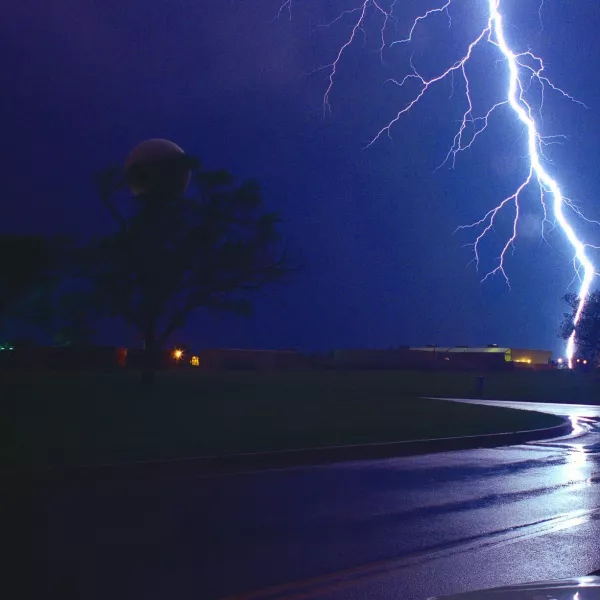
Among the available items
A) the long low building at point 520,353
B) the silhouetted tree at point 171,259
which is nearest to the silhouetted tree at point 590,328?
the long low building at point 520,353

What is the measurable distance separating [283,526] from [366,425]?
437 inches

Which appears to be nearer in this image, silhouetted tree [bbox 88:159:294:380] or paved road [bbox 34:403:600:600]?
paved road [bbox 34:403:600:600]

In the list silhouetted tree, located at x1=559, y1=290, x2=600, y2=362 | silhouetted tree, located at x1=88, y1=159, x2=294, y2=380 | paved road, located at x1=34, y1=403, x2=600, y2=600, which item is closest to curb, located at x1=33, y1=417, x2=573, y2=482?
paved road, located at x1=34, y1=403, x2=600, y2=600

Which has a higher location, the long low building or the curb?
the long low building

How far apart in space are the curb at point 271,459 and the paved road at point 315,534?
45cm

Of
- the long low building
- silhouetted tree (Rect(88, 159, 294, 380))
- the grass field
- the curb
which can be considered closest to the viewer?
the curb

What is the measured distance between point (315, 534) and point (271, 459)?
5.52 metres

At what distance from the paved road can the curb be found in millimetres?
451

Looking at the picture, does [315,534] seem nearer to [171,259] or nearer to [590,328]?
[171,259]

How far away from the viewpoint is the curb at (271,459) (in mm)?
11414

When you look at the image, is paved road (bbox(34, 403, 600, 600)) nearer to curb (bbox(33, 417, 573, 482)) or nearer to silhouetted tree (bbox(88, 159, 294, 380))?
curb (bbox(33, 417, 573, 482))

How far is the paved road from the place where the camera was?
625cm

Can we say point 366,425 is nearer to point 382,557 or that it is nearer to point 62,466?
point 62,466

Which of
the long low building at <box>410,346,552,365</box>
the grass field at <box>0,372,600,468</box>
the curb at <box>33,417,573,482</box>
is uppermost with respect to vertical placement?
the long low building at <box>410,346,552,365</box>
